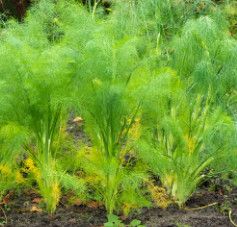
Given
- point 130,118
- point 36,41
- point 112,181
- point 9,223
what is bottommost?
point 9,223

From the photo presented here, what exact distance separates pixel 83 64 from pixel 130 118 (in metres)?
0.58

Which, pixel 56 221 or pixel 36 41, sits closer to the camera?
pixel 56 221

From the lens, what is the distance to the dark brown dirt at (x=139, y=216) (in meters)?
4.84

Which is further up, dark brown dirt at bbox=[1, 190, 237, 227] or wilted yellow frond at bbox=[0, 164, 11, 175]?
wilted yellow frond at bbox=[0, 164, 11, 175]

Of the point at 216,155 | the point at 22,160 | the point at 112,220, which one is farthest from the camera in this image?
the point at 22,160

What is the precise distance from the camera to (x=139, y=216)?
4.96 metres

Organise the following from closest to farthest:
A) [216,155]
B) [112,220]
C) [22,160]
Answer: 1. [112,220]
2. [216,155]
3. [22,160]

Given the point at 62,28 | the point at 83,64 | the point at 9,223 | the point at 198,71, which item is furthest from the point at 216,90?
the point at 9,223

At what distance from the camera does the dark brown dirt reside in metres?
4.84

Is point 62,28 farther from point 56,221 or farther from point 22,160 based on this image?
point 56,221

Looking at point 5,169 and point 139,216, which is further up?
point 5,169

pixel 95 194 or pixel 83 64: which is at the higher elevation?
pixel 83 64

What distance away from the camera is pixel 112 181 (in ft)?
15.5

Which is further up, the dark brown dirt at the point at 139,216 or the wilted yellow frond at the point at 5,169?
the wilted yellow frond at the point at 5,169
